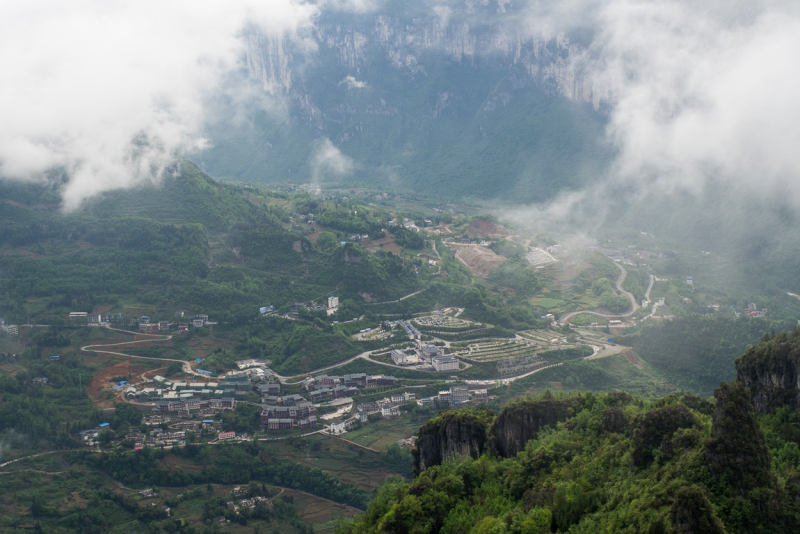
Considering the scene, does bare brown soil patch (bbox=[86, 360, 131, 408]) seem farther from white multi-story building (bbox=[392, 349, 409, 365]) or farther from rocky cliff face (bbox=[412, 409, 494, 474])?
rocky cliff face (bbox=[412, 409, 494, 474])

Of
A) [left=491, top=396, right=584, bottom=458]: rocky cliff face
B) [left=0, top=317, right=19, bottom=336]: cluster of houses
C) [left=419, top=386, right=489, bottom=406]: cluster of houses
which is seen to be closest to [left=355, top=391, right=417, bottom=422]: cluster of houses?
[left=419, top=386, right=489, bottom=406]: cluster of houses

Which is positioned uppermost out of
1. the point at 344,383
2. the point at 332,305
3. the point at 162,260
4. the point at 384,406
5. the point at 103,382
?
the point at 162,260

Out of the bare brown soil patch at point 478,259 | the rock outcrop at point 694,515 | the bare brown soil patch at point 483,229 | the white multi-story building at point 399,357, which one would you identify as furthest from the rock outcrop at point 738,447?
the bare brown soil patch at point 483,229

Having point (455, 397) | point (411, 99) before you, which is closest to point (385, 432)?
point (455, 397)

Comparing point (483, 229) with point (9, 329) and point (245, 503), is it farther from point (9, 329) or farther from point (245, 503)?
point (245, 503)

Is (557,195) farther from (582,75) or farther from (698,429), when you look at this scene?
(698,429)

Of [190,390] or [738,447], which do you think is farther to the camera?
[190,390]

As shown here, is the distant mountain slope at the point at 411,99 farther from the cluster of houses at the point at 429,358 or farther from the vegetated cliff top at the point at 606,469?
the vegetated cliff top at the point at 606,469

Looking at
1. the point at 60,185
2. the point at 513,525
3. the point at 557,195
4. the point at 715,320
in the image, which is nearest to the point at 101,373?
the point at 60,185
